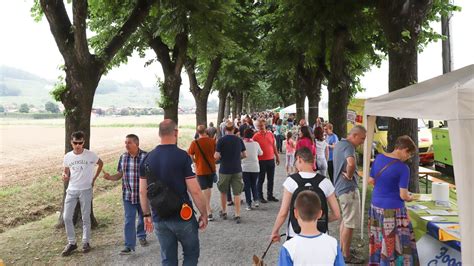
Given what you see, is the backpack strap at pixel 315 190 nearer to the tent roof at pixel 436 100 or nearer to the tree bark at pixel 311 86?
the tent roof at pixel 436 100

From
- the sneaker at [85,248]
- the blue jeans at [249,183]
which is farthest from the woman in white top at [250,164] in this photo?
the sneaker at [85,248]

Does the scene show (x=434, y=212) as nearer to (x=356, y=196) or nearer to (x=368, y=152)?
(x=356, y=196)

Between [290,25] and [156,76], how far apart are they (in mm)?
5290

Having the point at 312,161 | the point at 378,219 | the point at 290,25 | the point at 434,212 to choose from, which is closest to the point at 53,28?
the point at 312,161

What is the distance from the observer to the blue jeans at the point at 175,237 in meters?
4.23

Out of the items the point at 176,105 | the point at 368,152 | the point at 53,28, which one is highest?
the point at 53,28

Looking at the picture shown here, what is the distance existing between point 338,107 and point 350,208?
7.77 meters

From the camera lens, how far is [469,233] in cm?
329

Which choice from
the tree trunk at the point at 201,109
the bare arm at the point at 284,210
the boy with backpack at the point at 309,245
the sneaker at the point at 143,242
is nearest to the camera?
the boy with backpack at the point at 309,245

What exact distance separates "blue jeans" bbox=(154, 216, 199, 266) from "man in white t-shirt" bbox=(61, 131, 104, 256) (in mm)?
2512

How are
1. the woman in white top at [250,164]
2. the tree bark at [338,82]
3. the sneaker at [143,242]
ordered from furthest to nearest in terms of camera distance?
the tree bark at [338,82], the woman in white top at [250,164], the sneaker at [143,242]

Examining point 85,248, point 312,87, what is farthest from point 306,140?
point 312,87

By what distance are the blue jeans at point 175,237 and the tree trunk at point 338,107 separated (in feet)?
30.7

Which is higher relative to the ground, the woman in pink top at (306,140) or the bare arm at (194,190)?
the woman in pink top at (306,140)
